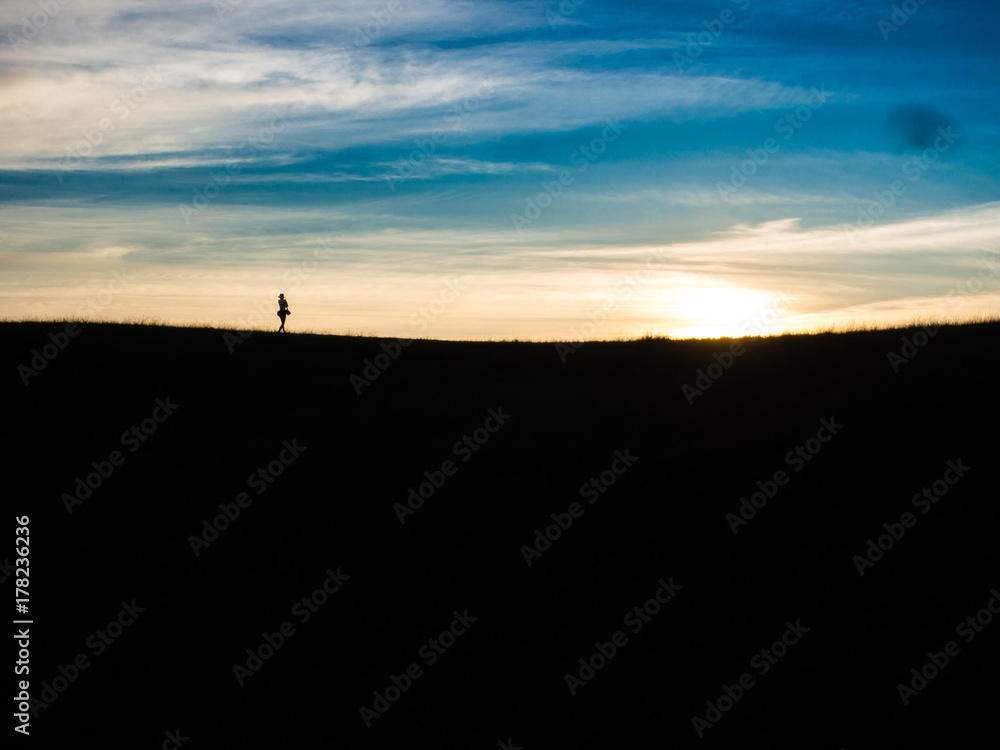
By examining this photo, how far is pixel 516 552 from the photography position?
15.7 meters

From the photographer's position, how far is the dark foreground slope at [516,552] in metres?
11.3

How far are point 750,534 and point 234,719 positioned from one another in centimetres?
1052

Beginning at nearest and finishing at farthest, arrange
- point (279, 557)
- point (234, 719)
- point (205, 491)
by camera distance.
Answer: point (234, 719), point (279, 557), point (205, 491)

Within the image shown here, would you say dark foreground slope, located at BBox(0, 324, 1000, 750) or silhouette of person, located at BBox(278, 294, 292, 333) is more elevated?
silhouette of person, located at BBox(278, 294, 292, 333)

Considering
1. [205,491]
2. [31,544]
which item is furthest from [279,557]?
[31,544]

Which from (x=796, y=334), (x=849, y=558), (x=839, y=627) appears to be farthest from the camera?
(x=796, y=334)

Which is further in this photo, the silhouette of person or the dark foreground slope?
the silhouette of person

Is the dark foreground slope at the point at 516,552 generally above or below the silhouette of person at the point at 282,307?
below

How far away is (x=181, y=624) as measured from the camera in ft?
45.8

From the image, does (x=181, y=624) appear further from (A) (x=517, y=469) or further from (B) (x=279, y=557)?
(A) (x=517, y=469)

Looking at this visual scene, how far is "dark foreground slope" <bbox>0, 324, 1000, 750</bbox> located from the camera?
11.3m

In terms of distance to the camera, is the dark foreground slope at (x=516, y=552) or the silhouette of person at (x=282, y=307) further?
the silhouette of person at (x=282, y=307)

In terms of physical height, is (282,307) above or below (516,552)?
above

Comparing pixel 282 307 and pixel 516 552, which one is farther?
pixel 282 307
